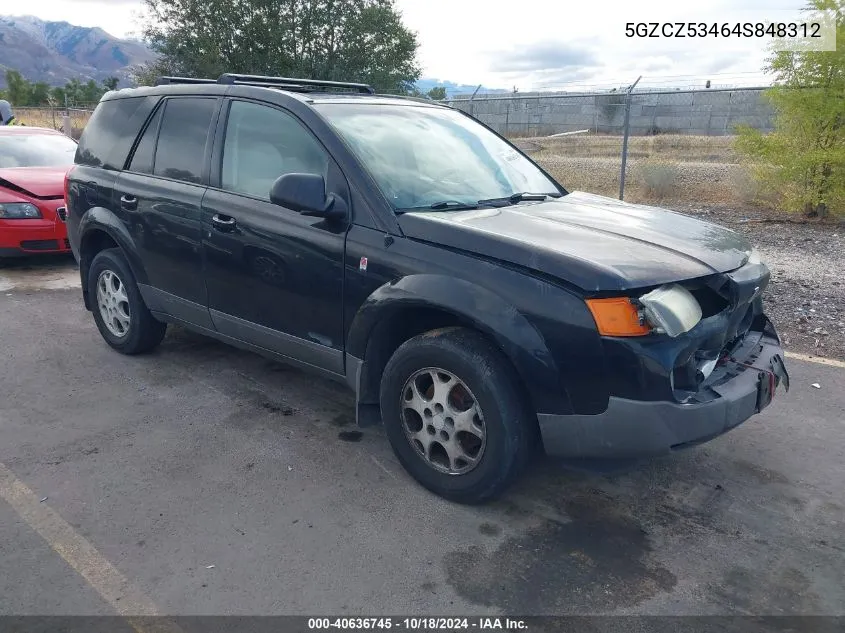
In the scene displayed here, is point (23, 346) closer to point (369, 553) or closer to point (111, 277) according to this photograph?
point (111, 277)

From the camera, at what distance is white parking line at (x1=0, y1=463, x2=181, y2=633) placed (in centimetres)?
254

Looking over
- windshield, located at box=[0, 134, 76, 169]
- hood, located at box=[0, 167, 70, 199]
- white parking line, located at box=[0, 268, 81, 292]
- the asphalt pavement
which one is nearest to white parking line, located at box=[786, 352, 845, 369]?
the asphalt pavement

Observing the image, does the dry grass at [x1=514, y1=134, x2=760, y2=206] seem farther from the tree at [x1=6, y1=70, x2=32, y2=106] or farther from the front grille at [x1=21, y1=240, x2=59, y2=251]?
the tree at [x1=6, y1=70, x2=32, y2=106]

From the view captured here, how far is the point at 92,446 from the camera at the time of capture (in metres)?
3.82

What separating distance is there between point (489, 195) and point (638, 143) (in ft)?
61.8

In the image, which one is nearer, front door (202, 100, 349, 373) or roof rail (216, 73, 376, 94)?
front door (202, 100, 349, 373)

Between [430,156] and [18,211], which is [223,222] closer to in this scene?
[430,156]

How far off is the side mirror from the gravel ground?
3.96 m

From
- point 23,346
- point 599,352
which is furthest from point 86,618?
point 23,346

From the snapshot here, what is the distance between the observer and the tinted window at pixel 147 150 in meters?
4.66

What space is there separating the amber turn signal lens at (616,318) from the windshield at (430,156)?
113cm

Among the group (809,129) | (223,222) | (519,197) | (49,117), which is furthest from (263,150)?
(49,117)

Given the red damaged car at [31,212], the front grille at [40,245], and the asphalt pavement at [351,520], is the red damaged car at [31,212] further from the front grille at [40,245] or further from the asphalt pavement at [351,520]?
the asphalt pavement at [351,520]

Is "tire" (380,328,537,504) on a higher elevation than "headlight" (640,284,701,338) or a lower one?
lower
